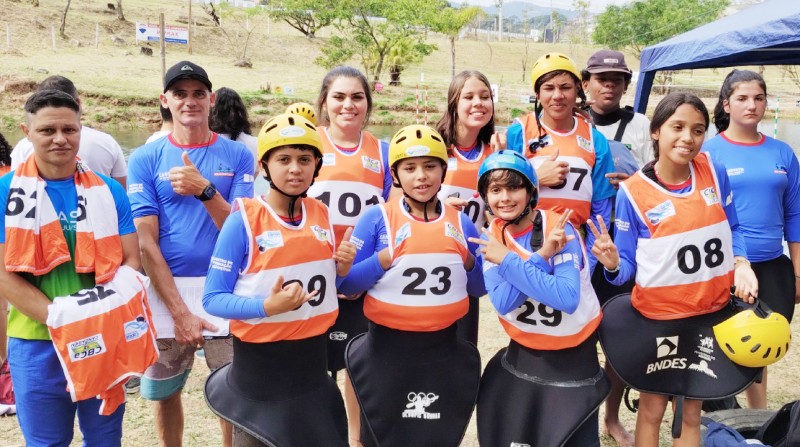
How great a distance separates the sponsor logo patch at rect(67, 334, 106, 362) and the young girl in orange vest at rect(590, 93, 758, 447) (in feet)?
8.60

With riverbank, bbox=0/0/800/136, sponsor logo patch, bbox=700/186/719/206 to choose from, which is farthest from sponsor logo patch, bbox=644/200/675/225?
riverbank, bbox=0/0/800/136

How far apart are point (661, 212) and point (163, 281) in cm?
290

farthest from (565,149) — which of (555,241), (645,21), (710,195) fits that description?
(645,21)

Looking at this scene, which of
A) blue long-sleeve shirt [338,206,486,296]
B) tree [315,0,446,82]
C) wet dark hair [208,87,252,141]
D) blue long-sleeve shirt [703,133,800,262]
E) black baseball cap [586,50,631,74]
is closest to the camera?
blue long-sleeve shirt [338,206,486,296]

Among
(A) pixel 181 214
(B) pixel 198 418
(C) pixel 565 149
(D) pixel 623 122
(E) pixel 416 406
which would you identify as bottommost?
(B) pixel 198 418

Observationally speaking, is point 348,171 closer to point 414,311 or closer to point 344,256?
point 344,256

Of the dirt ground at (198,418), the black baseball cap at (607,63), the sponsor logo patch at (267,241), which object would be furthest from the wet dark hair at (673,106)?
the dirt ground at (198,418)

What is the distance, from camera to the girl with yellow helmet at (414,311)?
345 cm

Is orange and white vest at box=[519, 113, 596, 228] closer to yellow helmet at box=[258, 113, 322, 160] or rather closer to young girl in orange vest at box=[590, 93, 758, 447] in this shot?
young girl in orange vest at box=[590, 93, 758, 447]

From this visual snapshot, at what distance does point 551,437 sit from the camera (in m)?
3.22

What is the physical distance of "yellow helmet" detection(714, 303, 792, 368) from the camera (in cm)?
346

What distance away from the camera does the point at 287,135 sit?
10.5ft

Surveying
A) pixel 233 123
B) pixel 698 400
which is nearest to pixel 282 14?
pixel 233 123

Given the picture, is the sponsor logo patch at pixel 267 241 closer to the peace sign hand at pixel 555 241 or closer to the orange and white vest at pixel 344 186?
the orange and white vest at pixel 344 186
